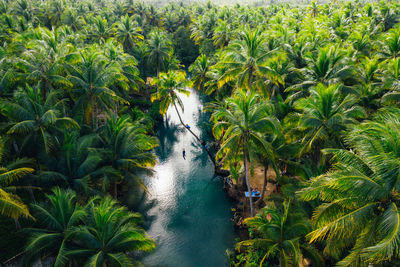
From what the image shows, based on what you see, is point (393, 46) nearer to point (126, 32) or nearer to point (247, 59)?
point (247, 59)

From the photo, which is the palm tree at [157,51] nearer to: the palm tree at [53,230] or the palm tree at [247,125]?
the palm tree at [247,125]

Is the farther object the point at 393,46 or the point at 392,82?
the point at 393,46

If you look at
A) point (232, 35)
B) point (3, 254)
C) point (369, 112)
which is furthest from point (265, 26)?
point (3, 254)

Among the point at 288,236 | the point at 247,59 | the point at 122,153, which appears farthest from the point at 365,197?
the point at 247,59

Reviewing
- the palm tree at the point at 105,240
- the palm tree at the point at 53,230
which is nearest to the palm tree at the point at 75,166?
the palm tree at the point at 53,230

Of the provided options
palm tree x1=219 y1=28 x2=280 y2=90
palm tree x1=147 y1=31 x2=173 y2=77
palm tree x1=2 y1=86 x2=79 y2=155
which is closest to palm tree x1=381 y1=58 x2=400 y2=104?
palm tree x1=219 y1=28 x2=280 y2=90

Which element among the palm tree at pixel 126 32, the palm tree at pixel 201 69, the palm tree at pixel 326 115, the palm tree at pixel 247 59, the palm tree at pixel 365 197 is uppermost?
the palm tree at pixel 126 32

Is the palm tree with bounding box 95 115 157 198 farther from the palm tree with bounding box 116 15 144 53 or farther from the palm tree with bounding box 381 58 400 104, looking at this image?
the palm tree with bounding box 116 15 144 53
